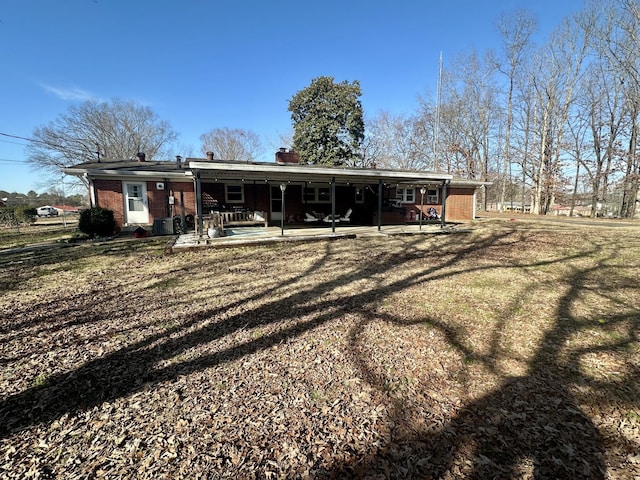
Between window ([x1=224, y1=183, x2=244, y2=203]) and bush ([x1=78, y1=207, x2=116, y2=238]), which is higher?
window ([x1=224, y1=183, x2=244, y2=203])

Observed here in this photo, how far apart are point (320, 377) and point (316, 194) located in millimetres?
13905

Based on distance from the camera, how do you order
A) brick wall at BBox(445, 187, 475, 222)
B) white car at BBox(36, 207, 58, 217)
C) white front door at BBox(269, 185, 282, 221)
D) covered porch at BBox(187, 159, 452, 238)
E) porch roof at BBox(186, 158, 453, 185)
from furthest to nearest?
white car at BBox(36, 207, 58, 217) < brick wall at BBox(445, 187, 475, 222) < white front door at BBox(269, 185, 282, 221) < covered porch at BBox(187, 159, 452, 238) < porch roof at BBox(186, 158, 453, 185)

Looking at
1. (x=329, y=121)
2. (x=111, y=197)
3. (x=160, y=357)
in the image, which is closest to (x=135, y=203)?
(x=111, y=197)

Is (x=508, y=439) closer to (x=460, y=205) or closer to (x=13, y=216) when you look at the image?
(x=460, y=205)

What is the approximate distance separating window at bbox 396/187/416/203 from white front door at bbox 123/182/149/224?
43.2 feet

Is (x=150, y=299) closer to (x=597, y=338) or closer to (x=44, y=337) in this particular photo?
(x=44, y=337)

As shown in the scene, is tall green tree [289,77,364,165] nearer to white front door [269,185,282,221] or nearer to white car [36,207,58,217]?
white front door [269,185,282,221]

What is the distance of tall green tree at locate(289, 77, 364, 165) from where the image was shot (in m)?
28.3

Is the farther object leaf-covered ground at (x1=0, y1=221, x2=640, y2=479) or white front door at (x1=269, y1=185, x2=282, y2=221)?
white front door at (x1=269, y1=185, x2=282, y2=221)

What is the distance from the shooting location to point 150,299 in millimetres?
5035

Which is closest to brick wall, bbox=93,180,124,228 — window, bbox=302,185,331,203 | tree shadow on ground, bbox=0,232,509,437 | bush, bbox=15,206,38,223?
window, bbox=302,185,331,203

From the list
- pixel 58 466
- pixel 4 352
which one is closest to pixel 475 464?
pixel 58 466

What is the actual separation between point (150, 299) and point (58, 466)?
332 cm

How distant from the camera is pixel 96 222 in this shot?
1198 cm
